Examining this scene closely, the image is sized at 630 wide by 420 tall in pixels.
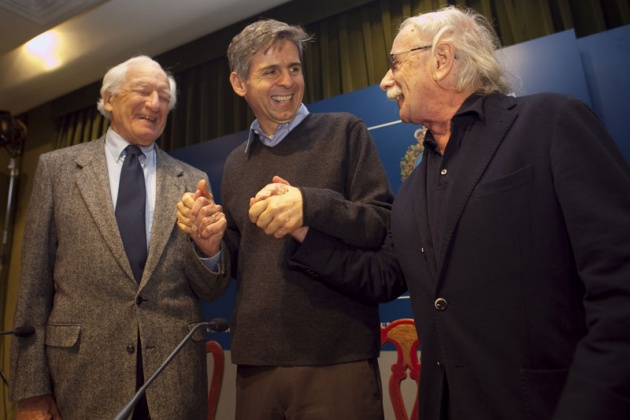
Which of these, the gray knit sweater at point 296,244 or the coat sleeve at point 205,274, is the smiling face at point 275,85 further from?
the coat sleeve at point 205,274

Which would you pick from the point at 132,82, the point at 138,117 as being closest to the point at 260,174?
the point at 138,117

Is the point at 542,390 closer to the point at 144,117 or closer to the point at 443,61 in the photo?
the point at 443,61

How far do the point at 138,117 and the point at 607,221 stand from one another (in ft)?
5.10

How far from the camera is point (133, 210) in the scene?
150cm

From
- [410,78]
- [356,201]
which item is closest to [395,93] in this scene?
[410,78]

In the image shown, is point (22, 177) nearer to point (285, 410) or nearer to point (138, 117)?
point (138, 117)

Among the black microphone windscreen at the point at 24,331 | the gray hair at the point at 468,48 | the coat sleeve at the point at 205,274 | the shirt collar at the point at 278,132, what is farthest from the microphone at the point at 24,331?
the gray hair at the point at 468,48

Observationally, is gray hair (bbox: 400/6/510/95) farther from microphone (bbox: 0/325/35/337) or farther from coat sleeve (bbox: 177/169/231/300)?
microphone (bbox: 0/325/35/337)

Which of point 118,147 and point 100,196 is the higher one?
point 118,147

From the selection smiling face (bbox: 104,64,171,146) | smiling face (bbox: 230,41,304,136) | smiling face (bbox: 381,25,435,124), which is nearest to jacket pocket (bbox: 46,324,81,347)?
smiling face (bbox: 104,64,171,146)

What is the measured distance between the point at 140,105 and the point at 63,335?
0.88 metres

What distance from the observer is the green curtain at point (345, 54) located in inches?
105

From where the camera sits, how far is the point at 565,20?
2.64 meters

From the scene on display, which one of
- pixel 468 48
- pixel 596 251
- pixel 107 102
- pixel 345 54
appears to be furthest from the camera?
pixel 345 54
